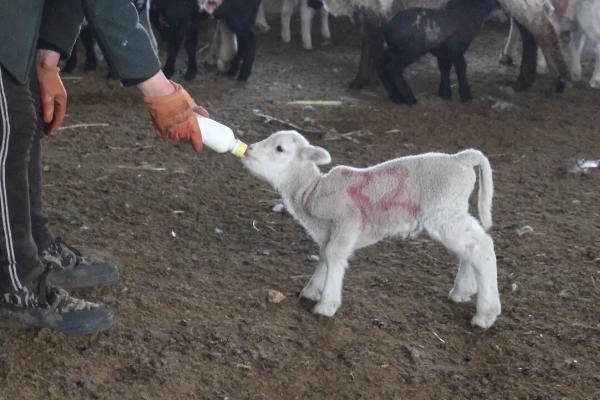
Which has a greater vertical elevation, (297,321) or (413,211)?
(413,211)

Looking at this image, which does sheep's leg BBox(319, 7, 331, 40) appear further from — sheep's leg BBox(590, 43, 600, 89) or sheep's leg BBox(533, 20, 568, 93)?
sheep's leg BBox(590, 43, 600, 89)

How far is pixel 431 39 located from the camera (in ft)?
25.9

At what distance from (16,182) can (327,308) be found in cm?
135

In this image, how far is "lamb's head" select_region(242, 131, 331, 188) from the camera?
3994 mm

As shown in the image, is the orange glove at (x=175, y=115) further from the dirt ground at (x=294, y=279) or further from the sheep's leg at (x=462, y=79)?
the sheep's leg at (x=462, y=79)

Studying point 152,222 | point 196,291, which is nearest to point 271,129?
point 152,222

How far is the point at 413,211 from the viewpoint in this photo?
155 inches

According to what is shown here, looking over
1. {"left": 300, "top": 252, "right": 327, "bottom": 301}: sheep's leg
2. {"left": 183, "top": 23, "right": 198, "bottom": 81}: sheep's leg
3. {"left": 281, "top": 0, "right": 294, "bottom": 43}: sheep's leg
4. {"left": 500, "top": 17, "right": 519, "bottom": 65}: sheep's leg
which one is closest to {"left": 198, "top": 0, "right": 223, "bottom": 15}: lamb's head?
{"left": 183, "top": 23, "right": 198, "bottom": 81}: sheep's leg

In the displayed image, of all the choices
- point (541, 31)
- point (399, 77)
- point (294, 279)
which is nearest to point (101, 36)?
point (294, 279)

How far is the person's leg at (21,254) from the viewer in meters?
3.35

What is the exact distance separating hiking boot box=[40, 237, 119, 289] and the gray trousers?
40 cm

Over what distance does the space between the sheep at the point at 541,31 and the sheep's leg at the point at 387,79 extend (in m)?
1.20

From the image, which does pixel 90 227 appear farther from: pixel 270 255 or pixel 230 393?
pixel 230 393

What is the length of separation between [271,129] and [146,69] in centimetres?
381
